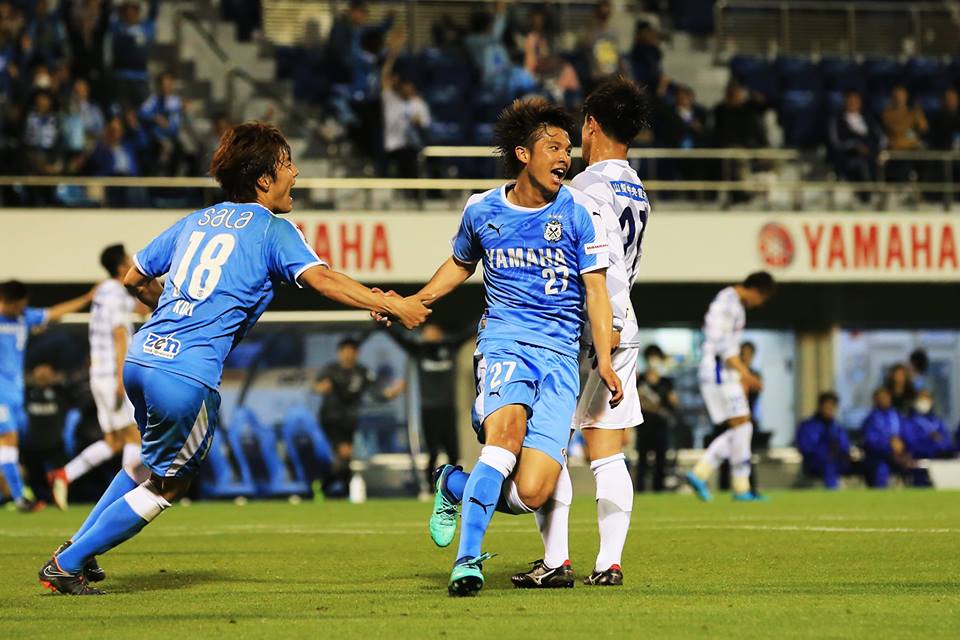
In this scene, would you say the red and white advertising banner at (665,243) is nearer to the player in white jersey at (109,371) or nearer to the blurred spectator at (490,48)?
the blurred spectator at (490,48)

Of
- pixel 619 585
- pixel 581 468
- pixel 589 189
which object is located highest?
pixel 589 189

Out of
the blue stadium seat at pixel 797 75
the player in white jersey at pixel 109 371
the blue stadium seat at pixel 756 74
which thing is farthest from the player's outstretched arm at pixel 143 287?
the blue stadium seat at pixel 797 75

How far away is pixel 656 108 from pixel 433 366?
5.67 meters

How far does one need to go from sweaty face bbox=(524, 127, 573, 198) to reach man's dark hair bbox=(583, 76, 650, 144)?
75cm

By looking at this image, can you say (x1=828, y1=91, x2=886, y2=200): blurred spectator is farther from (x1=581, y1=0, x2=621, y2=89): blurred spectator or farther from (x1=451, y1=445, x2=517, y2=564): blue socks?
(x1=451, y1=445, x2=517, y2=564): blue socks

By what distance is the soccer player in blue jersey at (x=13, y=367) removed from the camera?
15.8 meters

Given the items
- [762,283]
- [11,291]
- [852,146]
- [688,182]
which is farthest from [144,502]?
[852,146]

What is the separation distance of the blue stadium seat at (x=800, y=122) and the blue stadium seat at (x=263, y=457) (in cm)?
981

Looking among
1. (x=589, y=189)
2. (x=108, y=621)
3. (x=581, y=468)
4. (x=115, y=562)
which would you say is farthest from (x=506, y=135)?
(x=581, y=468)

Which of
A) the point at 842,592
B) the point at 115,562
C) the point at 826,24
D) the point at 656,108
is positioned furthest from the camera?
the point at 826,24

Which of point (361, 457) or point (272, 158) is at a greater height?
point (272, 158)

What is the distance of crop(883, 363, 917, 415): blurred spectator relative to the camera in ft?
77.0

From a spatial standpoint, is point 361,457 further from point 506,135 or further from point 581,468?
point 506,135

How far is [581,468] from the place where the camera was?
861 inches
